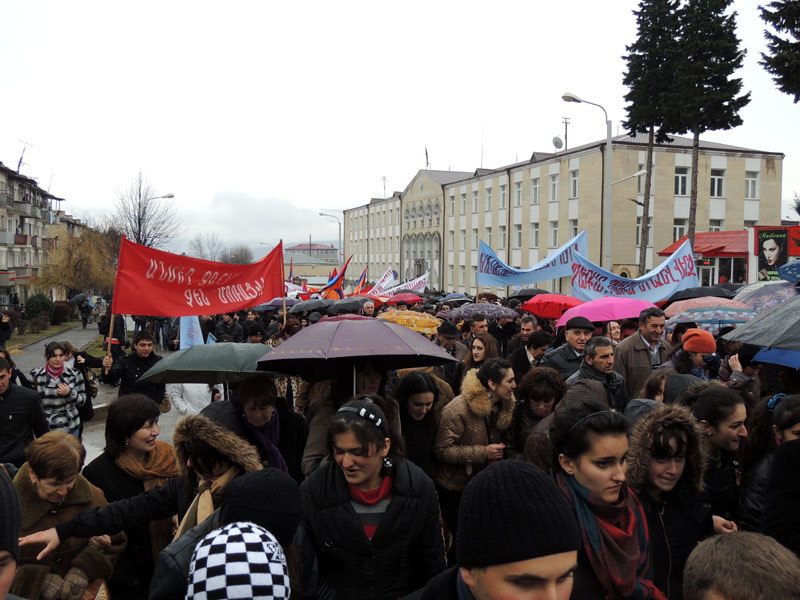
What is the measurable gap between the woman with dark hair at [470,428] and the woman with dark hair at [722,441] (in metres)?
1.63

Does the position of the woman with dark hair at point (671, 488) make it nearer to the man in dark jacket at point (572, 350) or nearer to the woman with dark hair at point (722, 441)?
the woman with dark hair at point (722, 441)

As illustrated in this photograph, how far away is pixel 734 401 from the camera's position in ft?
13.1

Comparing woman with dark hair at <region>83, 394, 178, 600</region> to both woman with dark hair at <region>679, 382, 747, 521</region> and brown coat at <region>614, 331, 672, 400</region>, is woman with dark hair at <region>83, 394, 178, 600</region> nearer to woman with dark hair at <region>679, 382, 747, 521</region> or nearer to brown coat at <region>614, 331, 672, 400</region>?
woman with dark hair at <region>679, 382, 747, 521</region>

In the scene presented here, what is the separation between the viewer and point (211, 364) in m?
5.13

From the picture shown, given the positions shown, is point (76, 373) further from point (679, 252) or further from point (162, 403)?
point (679, 252)

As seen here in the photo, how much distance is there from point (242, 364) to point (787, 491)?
3.58 metres

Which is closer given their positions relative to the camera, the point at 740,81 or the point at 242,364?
the point at 242,364

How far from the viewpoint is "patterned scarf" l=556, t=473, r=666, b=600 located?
275 centimetres

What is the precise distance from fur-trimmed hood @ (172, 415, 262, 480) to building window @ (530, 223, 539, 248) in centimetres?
4745

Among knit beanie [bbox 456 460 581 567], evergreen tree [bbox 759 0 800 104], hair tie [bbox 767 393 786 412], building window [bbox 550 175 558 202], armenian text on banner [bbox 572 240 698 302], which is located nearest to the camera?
knit beanie [bbox 456 460 581 567]

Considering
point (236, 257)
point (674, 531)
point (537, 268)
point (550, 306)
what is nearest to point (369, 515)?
point (674, 531)

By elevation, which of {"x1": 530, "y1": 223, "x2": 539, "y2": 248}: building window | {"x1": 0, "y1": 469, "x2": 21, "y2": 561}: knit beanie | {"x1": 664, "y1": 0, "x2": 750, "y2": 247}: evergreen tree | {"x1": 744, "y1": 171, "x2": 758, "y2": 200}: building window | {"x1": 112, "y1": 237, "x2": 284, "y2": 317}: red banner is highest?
{"x1": 664, "y1": 0, "x2": 750, "y2": 247}: evergreen tree

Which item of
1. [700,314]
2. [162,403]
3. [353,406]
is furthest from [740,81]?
[353,406]

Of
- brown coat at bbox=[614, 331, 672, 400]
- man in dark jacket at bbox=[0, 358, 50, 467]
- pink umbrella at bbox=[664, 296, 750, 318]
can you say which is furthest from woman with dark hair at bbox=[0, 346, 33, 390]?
pink umbrella at bbox=[664, 296, 750, 318]
